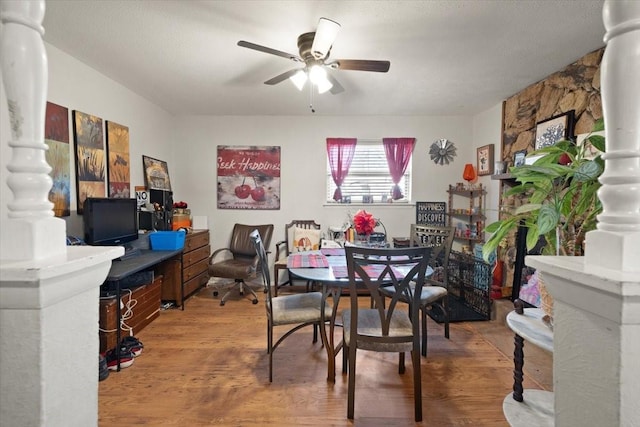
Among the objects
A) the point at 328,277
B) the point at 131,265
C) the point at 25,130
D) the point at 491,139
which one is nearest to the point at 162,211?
the point at 131,265

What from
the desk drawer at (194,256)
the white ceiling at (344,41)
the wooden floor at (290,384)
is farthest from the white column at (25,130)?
the desk drawer at (194,256)

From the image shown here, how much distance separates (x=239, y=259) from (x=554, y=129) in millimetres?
3913

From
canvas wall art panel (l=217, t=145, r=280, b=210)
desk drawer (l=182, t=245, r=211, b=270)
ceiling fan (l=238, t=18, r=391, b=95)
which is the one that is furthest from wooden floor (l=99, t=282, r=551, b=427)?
ceiling fan (l=238, t=18, r=391, b=95)

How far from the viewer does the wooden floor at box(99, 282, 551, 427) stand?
1702mm

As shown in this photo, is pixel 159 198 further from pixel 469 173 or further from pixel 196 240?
pixel 469 173

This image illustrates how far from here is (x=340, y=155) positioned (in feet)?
13.7

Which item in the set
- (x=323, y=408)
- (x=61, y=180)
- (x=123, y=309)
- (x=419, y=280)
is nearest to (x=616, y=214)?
(x=419, y=280)

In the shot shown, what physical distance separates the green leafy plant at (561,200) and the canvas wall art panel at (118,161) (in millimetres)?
3416

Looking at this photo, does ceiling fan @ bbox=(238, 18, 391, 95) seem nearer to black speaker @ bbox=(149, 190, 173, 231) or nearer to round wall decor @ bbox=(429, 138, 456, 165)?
black speaker @ bbox=(149, 190, 173, 231)

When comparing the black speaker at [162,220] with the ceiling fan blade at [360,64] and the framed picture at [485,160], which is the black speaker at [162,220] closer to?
the ceiling fan blade at [360,64]

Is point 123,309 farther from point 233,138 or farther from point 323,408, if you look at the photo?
point 233,138

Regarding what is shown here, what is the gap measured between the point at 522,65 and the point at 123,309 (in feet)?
13.8

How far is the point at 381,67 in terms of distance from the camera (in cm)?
205

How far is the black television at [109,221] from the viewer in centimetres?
239
